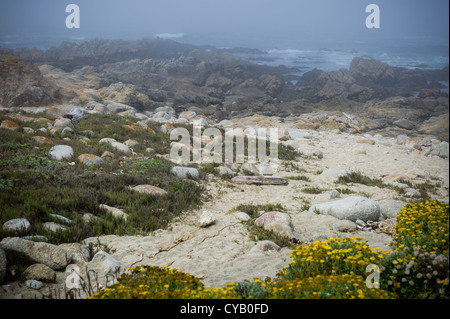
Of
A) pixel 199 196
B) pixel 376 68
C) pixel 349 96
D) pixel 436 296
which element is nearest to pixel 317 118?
pixel 349 96

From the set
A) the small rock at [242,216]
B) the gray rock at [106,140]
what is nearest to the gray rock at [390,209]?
the small rock at [242,216]

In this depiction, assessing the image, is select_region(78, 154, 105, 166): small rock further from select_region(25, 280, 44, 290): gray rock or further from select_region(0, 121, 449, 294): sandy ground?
select_region(25, 280, 44, 290): gray rock

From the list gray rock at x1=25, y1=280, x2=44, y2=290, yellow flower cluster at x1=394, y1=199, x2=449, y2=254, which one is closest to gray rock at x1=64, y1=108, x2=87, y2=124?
gray rock at x1=25, y1=280, x2=44, y2=290

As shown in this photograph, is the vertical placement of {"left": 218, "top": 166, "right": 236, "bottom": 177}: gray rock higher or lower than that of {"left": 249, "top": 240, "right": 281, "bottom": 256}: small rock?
higher

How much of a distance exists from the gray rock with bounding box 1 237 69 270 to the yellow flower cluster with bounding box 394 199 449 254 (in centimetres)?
486

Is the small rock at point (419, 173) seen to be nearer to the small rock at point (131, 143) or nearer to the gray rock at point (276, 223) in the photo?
the gray rock at point (276, 223)

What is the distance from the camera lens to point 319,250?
3.68 m

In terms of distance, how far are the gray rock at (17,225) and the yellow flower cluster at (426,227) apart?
19.6 feet

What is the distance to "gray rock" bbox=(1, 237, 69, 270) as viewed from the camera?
4.26m

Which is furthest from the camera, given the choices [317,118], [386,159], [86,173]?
[317,118]

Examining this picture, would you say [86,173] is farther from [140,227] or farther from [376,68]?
[376,68]

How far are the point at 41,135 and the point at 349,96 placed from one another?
127ft

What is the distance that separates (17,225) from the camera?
5.09m

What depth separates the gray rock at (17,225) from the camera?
5.00 meters
